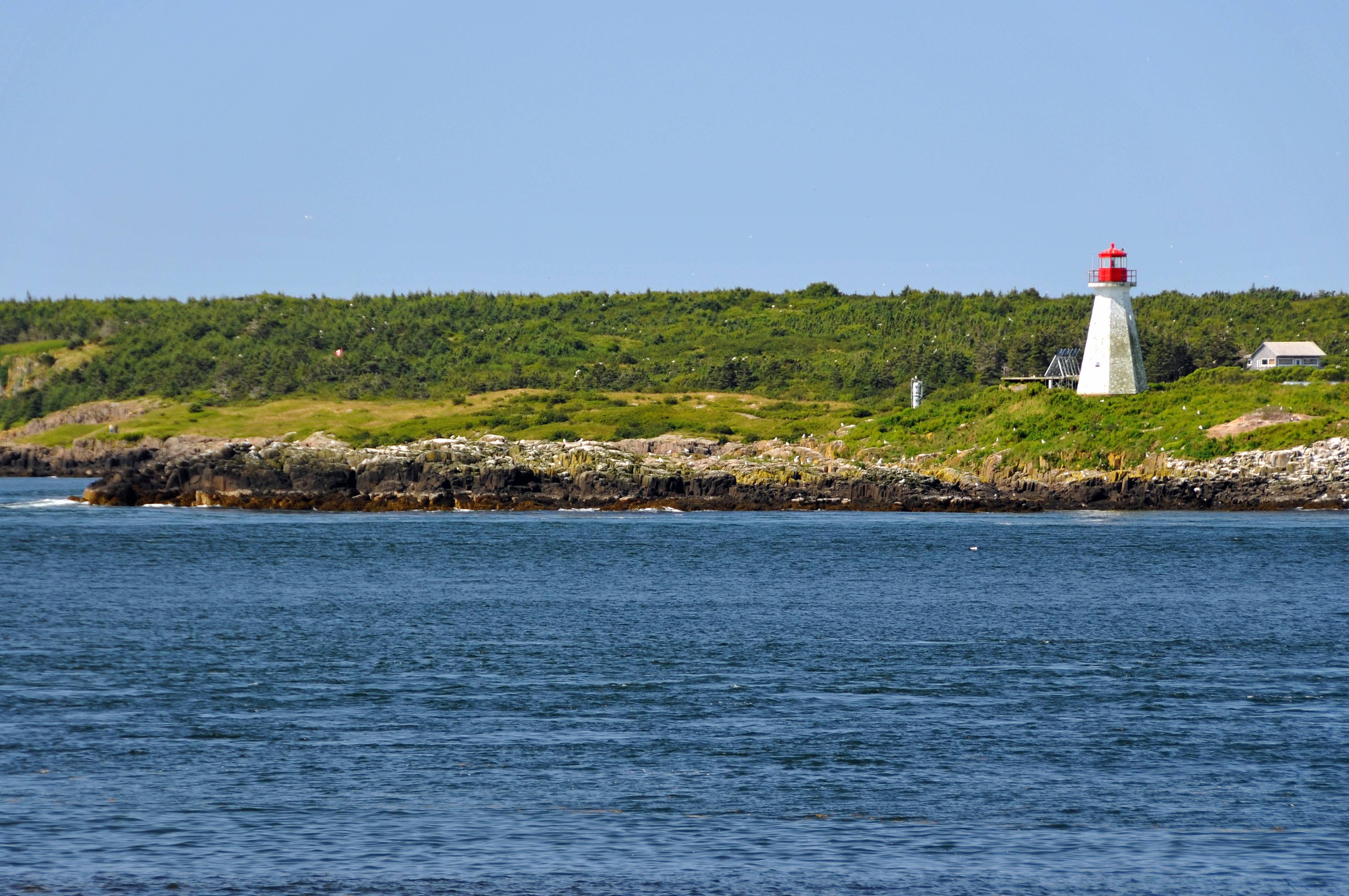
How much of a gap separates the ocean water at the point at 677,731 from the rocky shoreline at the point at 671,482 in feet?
101

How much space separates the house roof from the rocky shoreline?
37449mm

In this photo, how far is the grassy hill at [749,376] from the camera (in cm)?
9088

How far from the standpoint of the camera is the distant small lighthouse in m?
92.6

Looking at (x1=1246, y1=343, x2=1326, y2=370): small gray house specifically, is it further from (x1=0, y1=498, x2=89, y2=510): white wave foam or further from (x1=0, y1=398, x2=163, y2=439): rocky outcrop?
(x1=0, y1=398, x2=163, y2=439): rocky outcrop

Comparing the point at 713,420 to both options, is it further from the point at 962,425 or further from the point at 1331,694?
the point at 1331,694

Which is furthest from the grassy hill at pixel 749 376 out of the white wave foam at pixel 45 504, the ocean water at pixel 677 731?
the ocean water at pixel 677 731

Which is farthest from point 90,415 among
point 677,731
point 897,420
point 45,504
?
point 677,731

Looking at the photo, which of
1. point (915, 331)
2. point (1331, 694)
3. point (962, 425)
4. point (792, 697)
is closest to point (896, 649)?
point (792, 697)

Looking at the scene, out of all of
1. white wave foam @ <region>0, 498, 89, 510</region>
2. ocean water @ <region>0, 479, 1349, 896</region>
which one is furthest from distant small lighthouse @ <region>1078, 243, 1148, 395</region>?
white wave foam @ <region>0, 498, 89, 510</region>

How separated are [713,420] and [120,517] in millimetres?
52641

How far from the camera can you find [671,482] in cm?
8456

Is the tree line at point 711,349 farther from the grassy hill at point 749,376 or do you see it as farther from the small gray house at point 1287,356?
the small gray house at point 1287,356

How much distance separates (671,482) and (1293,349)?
6263 cm

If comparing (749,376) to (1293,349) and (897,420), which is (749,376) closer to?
(897,420)
